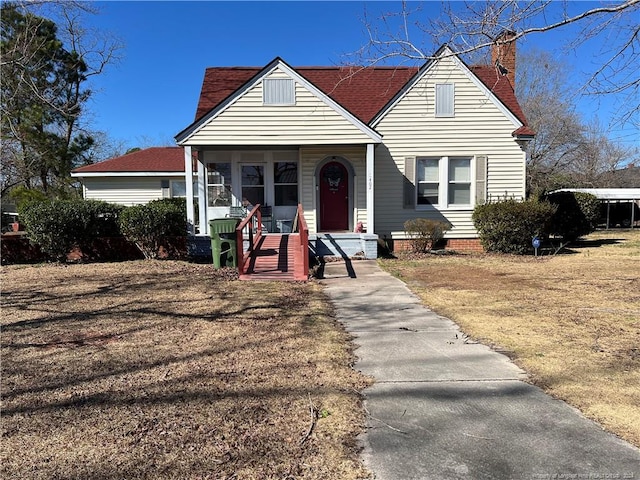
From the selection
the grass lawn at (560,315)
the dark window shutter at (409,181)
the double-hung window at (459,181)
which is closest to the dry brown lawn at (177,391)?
the grass lawn at (560,315)

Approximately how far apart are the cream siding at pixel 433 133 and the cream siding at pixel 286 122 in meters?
2.10

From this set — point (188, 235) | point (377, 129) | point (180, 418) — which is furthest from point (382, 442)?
point (377, 129)

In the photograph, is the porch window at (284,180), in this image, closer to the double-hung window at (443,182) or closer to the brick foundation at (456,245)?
the brick foundation at (456,245)

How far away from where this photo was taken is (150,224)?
11828 millimetres

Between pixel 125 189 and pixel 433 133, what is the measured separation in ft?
→ 53.8

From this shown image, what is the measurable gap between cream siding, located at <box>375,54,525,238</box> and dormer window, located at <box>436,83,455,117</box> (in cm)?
14

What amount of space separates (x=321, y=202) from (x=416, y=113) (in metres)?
4.20

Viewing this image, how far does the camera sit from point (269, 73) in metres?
12.9

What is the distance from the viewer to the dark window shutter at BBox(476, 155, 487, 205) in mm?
14648

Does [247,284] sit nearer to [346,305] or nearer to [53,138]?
[346,305]

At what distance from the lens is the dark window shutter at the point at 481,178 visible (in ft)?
48.1

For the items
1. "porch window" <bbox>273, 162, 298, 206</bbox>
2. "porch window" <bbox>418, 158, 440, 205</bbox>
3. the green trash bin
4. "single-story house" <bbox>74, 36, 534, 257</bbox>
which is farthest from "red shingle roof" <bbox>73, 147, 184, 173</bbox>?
"porch window" <bbox>418, 158, 440, 205</bbox>

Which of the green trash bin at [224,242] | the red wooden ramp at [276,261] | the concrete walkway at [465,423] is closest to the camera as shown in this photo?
the concrete walkway at [465,423]

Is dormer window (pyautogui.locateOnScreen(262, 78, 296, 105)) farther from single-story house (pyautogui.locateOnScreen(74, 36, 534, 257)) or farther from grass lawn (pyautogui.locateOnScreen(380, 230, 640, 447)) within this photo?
grass lawn (pyautogui.locateOnScreen(380, 230, 640, 447))
